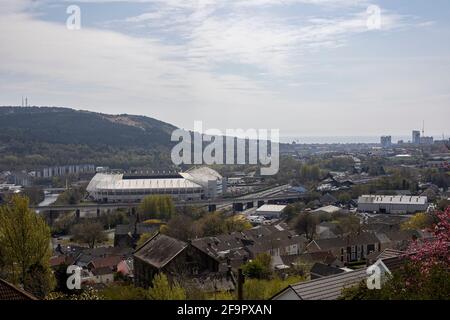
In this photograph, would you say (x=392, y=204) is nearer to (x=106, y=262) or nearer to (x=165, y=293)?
(x=106, y=262)

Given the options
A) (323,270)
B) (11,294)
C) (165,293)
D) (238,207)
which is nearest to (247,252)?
(323,270)

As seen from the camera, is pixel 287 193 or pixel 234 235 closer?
pixel 234 235

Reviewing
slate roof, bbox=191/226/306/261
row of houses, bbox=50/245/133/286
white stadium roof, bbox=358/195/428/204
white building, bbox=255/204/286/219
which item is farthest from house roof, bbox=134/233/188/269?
white stadium roof, bbox=358/195/428/204

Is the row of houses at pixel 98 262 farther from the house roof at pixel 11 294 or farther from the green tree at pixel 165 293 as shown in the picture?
the house roof at pixel 11 294

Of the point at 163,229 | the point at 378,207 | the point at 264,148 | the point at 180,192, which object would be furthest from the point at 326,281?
the point at 264,148

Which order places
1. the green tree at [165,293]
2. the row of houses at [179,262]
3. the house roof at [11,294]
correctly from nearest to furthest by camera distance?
the house roof at [11,294] → the green tree at [165,293] → the row of houses at [179,262]

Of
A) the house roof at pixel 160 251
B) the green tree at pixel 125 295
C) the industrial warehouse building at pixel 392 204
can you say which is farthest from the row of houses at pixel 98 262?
the industrial warehouse building at pixel 392 204
